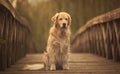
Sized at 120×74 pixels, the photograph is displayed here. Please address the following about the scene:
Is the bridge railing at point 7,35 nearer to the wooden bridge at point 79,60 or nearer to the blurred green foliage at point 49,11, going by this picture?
the wooden bridge at point 79,60

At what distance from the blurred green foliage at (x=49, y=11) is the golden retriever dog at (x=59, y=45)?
31.5 feet

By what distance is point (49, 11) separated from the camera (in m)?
14.6

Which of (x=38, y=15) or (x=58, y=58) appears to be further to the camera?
(x=38, y=15)

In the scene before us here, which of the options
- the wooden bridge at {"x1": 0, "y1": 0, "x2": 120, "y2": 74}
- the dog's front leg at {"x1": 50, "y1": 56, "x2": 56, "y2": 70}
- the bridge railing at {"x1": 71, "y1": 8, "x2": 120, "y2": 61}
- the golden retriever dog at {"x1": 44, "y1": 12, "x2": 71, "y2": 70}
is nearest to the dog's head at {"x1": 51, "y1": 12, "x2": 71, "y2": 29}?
the golden retriever dog at {"x1": 44, "y1": 12, "x2": 71, "y2": 70}

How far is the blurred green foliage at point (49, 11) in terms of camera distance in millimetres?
14469

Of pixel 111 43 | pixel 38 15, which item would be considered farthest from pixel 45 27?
pixel 111 43

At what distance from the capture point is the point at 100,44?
23.0 feet

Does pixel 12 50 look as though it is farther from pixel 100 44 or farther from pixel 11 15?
pixel 100 44

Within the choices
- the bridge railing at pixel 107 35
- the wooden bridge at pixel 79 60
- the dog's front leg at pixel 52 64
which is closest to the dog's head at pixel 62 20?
the dog's front leg at pixel 52 64

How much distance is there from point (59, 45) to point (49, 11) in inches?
396

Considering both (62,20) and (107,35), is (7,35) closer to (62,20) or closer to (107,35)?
(62,20)

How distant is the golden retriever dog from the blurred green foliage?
9.61m

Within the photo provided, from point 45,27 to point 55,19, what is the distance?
32.1ft

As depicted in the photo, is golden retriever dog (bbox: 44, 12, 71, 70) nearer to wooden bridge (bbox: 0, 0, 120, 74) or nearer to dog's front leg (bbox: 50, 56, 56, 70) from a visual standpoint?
dog's front leg (bbox: 50, 56, 56, 70)
